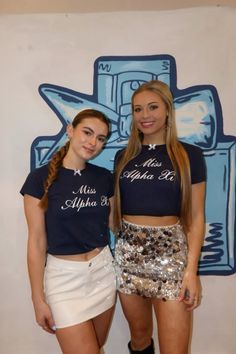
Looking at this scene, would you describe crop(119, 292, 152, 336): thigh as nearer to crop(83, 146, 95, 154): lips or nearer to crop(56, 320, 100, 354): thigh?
crop(56, 320, 100, 354): thigh

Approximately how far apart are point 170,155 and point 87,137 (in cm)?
38

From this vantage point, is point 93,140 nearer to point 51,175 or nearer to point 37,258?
point 51,175

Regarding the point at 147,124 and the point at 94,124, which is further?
the point at 147,124

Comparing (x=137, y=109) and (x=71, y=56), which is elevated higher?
(x=71, y=56)

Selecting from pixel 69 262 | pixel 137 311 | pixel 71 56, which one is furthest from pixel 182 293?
pixel 71 56

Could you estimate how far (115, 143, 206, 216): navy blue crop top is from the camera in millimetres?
1433

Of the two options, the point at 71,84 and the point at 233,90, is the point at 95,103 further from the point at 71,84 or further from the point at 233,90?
the point at 233,90

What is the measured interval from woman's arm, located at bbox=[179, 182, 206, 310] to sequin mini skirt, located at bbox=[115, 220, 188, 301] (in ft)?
0.08

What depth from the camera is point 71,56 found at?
1.77 m

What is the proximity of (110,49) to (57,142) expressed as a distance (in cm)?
58

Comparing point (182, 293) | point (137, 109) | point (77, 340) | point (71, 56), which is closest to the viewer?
point (77, 340)

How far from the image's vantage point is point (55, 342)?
1924 mm

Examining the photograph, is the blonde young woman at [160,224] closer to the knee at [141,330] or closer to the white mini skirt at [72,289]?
the knee at [141,330]

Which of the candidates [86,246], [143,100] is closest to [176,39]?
[143,100]
